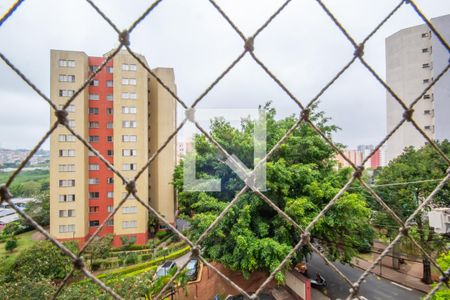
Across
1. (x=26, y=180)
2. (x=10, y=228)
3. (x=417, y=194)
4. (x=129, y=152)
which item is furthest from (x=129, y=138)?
(x=417, y=194)

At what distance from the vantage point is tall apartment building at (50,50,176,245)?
612 cm

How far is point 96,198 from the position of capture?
6.94 metres

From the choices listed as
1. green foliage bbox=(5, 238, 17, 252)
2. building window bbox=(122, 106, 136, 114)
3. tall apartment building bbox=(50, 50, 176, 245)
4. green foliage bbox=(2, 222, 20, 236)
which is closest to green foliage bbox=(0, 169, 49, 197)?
tall apartment building bbox=(50, 50, 176, 245)

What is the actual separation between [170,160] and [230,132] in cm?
412

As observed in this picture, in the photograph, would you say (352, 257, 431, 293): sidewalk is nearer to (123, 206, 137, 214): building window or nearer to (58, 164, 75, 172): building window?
(123, 206, 137, 214): building window

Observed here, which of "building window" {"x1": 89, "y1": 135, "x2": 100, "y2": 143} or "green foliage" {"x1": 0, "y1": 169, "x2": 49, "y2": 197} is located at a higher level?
"building window" {"x1": 89, "y1": 135, "x2": 100, "y2": 143}

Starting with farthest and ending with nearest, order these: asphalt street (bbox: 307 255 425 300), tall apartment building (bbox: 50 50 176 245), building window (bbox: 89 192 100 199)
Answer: building window (bbox: 89 192 100 199) < tall apartment building (bbox: 50 50 176 245) < asphalt street (bbox: 307 255 425 300)

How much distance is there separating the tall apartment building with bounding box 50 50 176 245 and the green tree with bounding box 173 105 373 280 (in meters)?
3.41

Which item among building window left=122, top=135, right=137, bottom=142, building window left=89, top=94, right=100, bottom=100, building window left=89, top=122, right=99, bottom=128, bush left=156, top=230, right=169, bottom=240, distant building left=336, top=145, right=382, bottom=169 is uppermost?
building window left=89, top=94, right=100, bottom=100

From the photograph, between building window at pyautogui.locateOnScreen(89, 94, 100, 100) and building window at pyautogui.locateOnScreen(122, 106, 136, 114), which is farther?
building window at pyautogui.locateOnScreen(122, 106, 136, 114)

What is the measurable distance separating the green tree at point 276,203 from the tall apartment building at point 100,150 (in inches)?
134

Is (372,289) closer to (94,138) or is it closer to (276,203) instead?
(276,203)

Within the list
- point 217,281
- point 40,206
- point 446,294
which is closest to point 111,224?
point 40,206

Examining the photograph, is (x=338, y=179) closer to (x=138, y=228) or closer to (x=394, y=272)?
(x=394, y=272)
